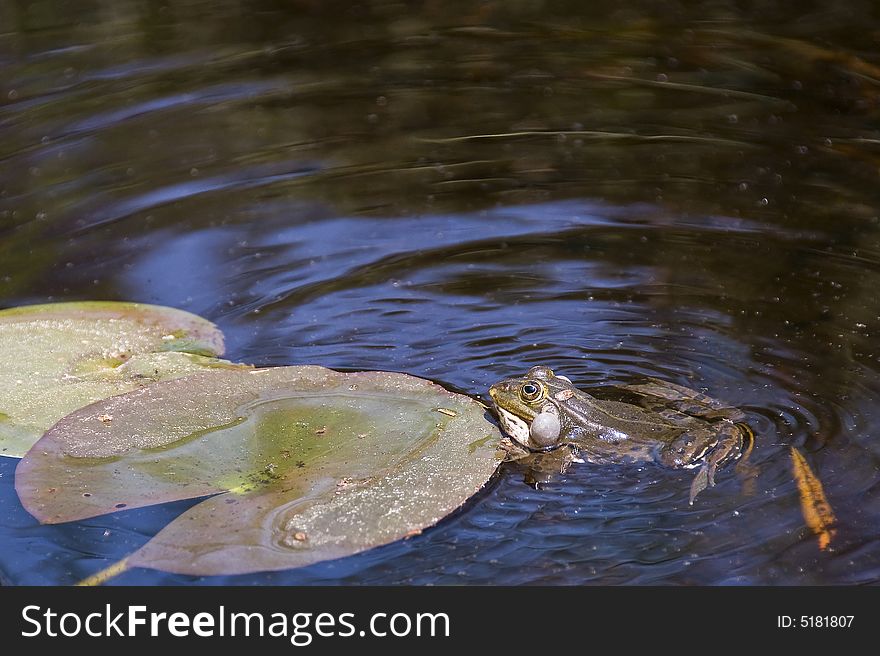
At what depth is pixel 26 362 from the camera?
5.24 m

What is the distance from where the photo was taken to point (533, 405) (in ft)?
16.1

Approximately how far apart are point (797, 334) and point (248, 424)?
293 centimetres

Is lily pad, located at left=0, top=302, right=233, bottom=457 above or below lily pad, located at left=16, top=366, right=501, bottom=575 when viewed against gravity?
above

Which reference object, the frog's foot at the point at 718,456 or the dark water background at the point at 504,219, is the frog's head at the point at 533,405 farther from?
the frog's foot at the point at 718,456

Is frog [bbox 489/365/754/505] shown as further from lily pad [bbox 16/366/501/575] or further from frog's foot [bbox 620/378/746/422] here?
lily pad [bbox 16/366/501/575]

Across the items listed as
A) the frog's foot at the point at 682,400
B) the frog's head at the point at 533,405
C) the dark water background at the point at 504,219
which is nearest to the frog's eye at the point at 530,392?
the frog's head at the point at 533,405

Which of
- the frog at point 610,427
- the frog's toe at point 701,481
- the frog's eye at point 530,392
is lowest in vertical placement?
the frog's toe at point 701,481

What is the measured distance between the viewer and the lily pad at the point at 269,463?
4.03 m

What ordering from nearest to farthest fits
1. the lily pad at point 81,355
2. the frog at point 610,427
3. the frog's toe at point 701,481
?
1. the frog's toe at point 701,481
2. the frog at point 610,427
3. the lily pad at point 81,355

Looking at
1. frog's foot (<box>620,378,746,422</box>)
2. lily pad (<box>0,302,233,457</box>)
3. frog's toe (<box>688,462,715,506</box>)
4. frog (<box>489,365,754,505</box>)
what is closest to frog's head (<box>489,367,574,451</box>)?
frog (<box>489,365,754,505</box>)

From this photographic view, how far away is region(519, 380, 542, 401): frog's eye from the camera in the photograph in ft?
16.0

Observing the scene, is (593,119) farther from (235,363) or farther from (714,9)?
(235,363)

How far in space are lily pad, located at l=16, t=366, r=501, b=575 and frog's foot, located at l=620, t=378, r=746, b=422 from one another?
0.91 meters

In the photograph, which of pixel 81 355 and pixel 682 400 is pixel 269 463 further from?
pixel 682 400
